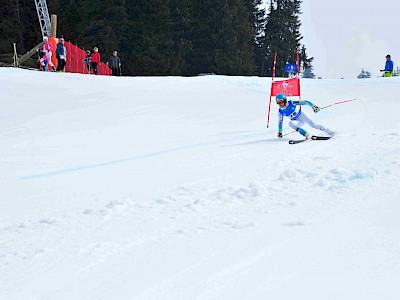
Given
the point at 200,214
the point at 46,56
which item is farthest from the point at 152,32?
the point at 200,214

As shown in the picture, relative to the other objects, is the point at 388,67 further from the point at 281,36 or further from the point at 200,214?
the point at 281,36

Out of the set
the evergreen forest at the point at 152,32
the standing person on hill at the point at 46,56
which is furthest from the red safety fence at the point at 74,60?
the evergreen forest at the point at 152,32

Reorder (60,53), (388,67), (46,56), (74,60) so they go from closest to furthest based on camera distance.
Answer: (60,53) < (46,56) < (74,60) < (388,67)

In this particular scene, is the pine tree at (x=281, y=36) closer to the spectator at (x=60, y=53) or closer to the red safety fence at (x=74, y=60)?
the red safety fence at (x=74, y=60)

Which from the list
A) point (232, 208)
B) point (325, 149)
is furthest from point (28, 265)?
point (325, 149)

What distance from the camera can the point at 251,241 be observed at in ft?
12.3

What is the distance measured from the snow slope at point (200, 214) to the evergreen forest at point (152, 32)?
2798cm

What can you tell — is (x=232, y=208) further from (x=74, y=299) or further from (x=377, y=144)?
(x=377, y=144)

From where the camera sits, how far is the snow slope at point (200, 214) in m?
3.12

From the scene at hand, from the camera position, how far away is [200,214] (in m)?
4.47

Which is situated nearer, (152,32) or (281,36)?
(152,32)

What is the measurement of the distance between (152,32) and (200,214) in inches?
1465

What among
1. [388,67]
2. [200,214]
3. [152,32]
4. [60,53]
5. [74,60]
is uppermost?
[152,32]

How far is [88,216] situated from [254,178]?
6.99 ft
